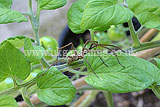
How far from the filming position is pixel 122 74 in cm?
16

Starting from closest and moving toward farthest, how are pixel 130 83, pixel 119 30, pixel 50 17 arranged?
pixel 130 83, pixel 119 30, pixel 50 17

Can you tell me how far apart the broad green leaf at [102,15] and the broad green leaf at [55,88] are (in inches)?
1.8

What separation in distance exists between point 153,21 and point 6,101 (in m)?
0.15

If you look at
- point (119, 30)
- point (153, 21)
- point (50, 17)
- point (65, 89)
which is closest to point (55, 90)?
point (65, 89)

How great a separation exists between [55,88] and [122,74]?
0.06 m

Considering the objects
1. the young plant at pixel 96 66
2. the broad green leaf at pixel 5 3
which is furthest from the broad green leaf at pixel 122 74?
the broad green leaf at pixel 5 3

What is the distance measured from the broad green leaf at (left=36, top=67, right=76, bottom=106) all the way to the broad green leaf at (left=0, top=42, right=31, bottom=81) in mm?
16

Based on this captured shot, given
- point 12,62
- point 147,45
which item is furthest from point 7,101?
point 147,45

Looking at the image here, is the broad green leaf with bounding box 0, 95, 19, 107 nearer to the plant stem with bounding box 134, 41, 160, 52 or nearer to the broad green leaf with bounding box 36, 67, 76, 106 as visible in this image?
the broad green leaf with bounding box 36, 67, 76, 106

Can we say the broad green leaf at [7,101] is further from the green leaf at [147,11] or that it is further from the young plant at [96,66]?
the green leaf at [147,11]

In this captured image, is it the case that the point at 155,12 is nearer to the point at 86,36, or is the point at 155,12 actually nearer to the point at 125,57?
the point at 125,57

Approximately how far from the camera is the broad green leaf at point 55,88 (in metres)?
0.16

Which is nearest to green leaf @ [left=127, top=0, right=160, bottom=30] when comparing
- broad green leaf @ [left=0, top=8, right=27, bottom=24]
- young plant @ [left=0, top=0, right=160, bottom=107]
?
young plant @ [left=0, top=0, right=160, bottom=107]

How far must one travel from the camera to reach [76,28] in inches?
8.6
